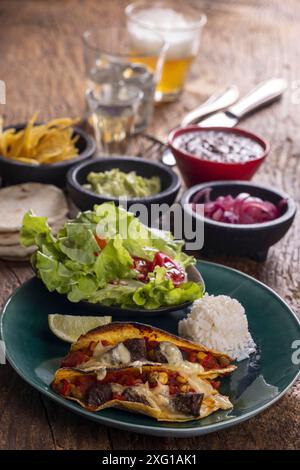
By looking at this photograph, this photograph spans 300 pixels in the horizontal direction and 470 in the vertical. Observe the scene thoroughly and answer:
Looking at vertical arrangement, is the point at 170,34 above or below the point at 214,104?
above

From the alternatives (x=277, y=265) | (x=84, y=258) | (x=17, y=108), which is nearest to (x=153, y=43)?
(x=17, y=108)

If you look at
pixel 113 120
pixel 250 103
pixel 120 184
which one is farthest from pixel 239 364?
pixel 250 103

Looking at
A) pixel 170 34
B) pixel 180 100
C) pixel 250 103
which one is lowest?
pixel 180 100

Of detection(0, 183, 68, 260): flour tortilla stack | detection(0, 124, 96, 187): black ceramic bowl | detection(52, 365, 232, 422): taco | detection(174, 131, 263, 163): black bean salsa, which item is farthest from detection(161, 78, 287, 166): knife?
detection(52, 365, 232, 422): taco

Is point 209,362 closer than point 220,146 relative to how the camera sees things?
Yes

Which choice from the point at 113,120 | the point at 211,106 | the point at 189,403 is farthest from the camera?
the point at 211,106

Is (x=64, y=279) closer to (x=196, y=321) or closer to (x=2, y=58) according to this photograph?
(x=196, y=321)

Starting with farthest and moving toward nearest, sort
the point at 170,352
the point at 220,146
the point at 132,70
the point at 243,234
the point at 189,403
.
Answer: the point at 132,70
the point at 220,146
the point at 243,234
the point at 170,352
the point at 189,403

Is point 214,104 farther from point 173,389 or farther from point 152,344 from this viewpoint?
point 173,389
